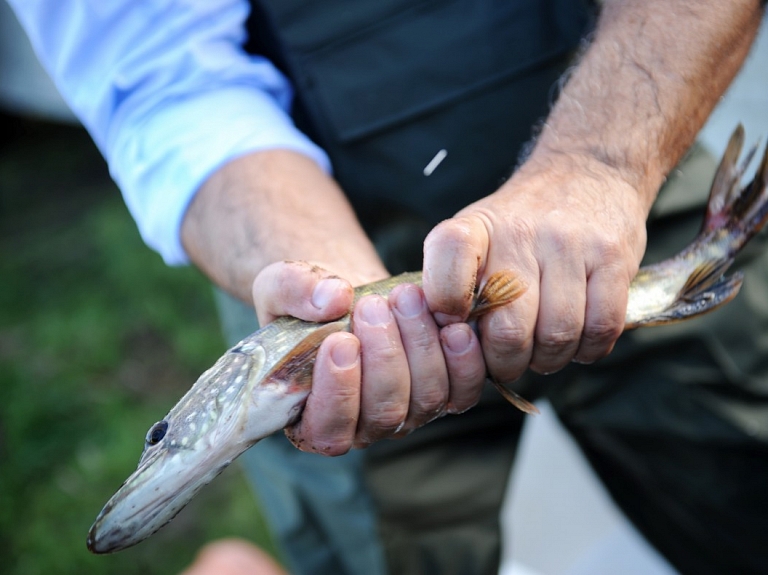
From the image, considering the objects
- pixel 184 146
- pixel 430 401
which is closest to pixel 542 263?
pixel 430 401

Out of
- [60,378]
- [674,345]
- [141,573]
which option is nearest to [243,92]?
[674,345]

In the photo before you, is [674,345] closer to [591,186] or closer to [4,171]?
[591,186]

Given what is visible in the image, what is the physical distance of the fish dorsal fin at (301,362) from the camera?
176 centimetres

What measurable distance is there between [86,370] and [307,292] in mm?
3942

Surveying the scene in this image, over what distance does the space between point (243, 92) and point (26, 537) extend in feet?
9.71

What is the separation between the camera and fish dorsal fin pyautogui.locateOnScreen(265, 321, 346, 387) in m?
1.76

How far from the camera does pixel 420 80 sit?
2.56 meters

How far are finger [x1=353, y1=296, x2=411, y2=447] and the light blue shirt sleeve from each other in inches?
34.9

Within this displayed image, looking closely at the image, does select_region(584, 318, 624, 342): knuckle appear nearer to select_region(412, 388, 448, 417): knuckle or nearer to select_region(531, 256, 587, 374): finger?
select_region(531, 256, 587, 374): finger

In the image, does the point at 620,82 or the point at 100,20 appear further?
the point at 100,20

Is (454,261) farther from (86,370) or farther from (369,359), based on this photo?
(86,370)

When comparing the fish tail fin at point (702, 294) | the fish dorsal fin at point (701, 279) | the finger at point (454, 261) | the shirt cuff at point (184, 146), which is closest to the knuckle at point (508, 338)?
the finger at point (454, 261)

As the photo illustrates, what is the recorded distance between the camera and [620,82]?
208 centimetres

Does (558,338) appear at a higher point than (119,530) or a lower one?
higher
